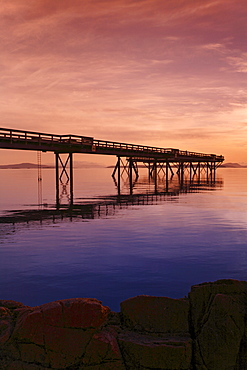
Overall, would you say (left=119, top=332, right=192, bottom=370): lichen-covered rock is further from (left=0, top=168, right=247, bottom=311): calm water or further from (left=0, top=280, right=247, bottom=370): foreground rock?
(left=0, top=168, right=247, bottom=311): calm water

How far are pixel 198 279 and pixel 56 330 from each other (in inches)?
241

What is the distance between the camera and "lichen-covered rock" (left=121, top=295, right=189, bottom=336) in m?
7.04

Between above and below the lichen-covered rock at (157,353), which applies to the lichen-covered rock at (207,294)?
above

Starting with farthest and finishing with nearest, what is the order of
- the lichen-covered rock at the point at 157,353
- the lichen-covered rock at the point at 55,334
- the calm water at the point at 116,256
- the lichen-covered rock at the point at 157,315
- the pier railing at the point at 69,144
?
the pier railing at the point at 69,144, the calm water at the point at 116,256, the lichen-covered rock at the point at 157,315, the lichen-covered rock at the point at 55,334, the lichen-covered rock at the point at 157,353

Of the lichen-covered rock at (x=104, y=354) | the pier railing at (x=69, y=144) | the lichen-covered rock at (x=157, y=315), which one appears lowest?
the lichen-covered rock at (x=104, y=354)

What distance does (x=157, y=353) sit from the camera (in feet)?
20.8

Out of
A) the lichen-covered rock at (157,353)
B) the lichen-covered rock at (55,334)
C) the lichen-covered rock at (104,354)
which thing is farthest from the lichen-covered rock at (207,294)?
the lichen-covered rock at (55,334)

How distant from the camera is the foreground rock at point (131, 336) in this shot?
6461 mm

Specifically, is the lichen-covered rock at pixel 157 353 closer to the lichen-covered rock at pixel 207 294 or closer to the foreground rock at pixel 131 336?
Answer: the foreground rock at pixel 131 336

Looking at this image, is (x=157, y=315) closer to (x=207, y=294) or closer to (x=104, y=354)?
(x=207, y=294)

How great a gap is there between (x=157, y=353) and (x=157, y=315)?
0.88 metres

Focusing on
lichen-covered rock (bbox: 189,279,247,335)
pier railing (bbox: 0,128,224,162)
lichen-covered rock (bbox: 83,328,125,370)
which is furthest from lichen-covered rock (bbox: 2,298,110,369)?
pier railing (bbox: 0,128,224,162)

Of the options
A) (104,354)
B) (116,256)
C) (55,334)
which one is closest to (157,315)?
(104,354)

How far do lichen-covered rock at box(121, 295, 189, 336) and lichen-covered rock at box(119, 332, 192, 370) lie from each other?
A: 422 mm
